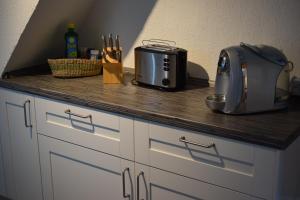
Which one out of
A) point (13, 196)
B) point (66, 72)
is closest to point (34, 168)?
point (13, 196)

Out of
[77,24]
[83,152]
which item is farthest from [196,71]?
[77,24]

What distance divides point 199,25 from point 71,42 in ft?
2.59

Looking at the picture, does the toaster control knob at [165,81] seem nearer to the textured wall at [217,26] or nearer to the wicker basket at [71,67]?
the textured wall at [217,26]

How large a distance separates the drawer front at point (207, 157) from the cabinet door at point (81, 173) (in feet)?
0.56

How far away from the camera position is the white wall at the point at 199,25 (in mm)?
2055

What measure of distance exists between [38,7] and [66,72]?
1.25 ft

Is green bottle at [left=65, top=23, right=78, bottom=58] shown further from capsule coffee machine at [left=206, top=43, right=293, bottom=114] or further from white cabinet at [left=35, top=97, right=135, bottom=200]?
capsule coffee machine at [left=206, top=43, right=293, bottom=114]

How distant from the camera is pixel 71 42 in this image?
2646mm

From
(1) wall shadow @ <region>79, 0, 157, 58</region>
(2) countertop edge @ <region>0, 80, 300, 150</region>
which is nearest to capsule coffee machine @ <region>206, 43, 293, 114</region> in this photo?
(2) countertop edge @ <region>0, 80, 300, 150</region>

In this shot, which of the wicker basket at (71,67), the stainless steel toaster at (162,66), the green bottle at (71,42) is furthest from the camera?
the green bottle at (71,42)

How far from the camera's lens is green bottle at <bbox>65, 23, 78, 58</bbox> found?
263 cm

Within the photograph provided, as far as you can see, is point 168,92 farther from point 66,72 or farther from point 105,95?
point 66,72

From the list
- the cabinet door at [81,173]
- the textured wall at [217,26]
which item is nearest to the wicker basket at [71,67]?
the textured wall at [217,26]

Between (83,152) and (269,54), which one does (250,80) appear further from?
(83,152)
